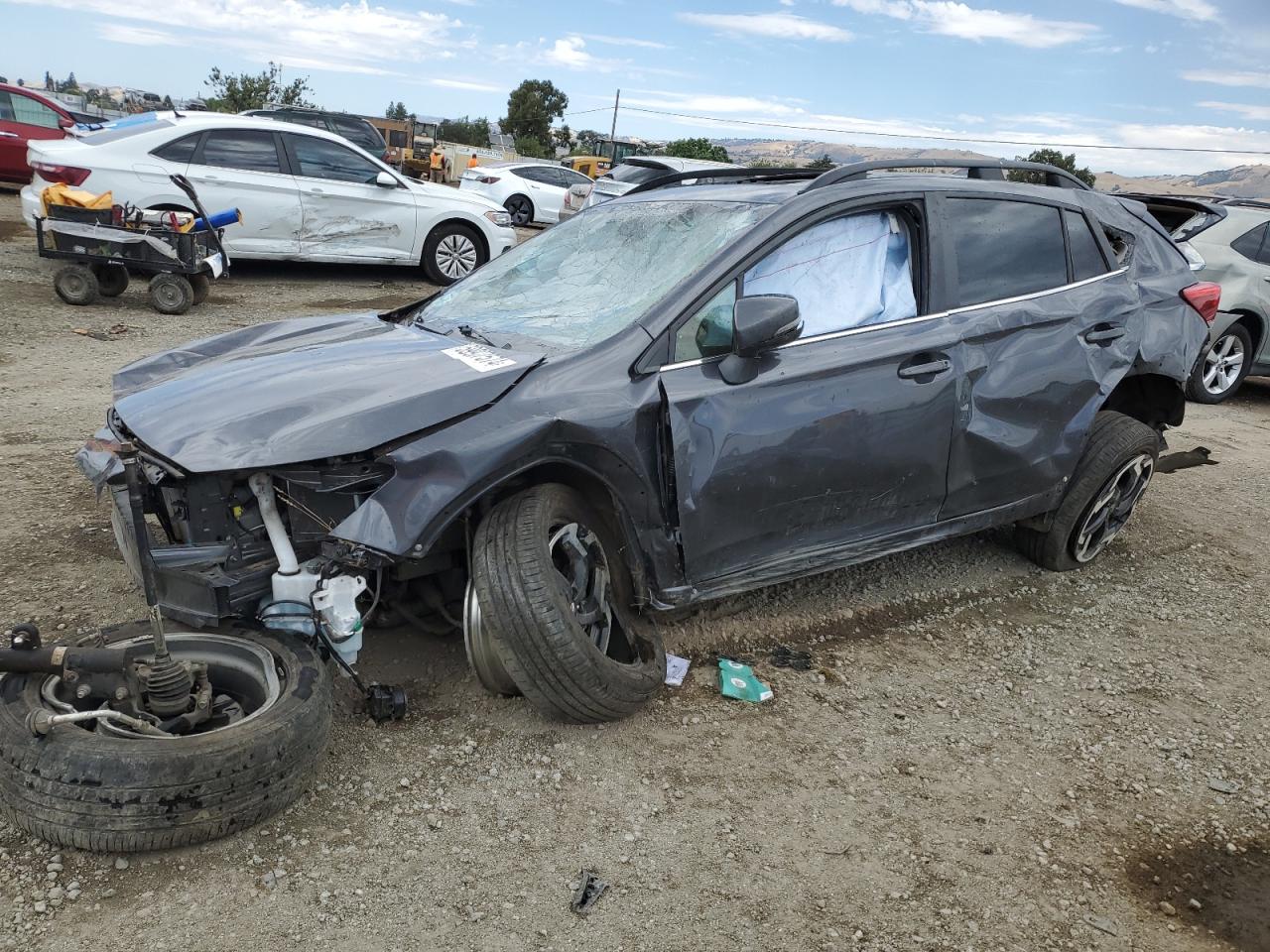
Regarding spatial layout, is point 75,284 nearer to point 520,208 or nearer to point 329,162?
point 329,162

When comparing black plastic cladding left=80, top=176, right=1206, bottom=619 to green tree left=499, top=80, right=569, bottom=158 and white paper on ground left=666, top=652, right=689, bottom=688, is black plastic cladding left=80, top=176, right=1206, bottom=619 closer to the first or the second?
white paper on ground left=666, top=652, right=689, bottom=688

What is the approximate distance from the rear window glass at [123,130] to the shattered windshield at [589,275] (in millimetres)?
6956

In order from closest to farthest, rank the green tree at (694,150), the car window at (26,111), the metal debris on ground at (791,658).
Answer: the metal debris on ground at (791,658) → the car window at (26,111) → the green tree at (694,150)

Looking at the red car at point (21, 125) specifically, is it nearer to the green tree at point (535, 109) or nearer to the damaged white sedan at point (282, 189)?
the damaged white sedan at point (282, 189)

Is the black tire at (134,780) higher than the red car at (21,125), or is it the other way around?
the red car at (21,125)

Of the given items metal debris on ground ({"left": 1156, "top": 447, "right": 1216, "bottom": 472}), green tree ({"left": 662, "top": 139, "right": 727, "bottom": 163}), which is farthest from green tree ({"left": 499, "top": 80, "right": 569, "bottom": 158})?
metal debris on ground ({"left": 1156, "top": 447, "right": 1216, "bottom": 472})

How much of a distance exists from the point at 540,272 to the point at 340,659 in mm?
1800

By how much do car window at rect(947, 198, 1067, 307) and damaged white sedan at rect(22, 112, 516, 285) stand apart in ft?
20.0

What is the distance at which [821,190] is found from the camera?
3.63m

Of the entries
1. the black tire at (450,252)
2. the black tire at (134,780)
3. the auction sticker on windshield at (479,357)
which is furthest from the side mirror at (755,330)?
the black tire at (450,252)

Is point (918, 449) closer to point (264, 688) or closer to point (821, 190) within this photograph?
point (821, 190)

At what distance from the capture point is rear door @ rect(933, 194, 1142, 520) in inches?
152

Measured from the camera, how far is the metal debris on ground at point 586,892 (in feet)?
8.04

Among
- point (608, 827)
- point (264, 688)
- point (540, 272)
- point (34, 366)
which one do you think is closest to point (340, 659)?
point (264, 688)
